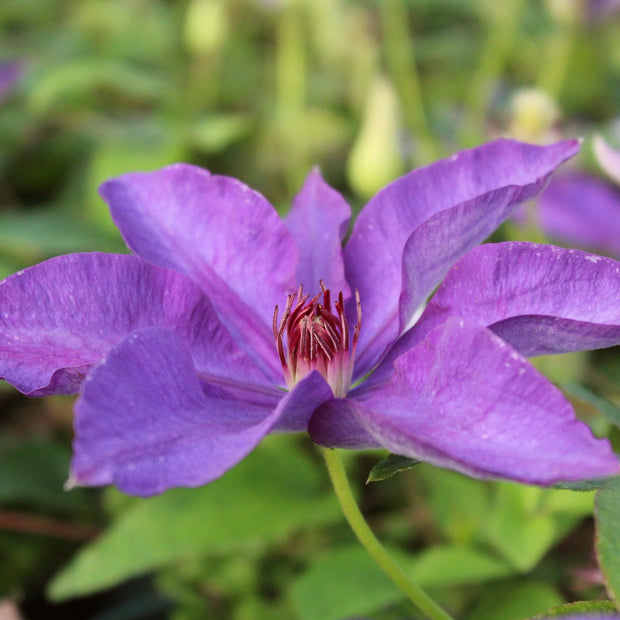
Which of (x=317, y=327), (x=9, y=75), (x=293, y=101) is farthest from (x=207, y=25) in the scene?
(x=317, y=327)

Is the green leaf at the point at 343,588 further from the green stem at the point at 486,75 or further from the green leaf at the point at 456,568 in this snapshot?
the green stem at the point at 486,75

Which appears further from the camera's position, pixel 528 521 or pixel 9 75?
pixel 9 75

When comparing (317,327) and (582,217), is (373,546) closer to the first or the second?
(317,327)

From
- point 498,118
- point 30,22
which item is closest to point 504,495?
point 498,118

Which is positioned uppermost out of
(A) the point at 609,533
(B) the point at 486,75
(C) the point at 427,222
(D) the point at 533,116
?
(C) the point at 427,222

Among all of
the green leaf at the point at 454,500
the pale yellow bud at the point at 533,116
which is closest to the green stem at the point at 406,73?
the pale yellow bud at the point at 533,116

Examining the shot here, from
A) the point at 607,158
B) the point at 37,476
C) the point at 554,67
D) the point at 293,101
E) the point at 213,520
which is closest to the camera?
the point at 607,158
